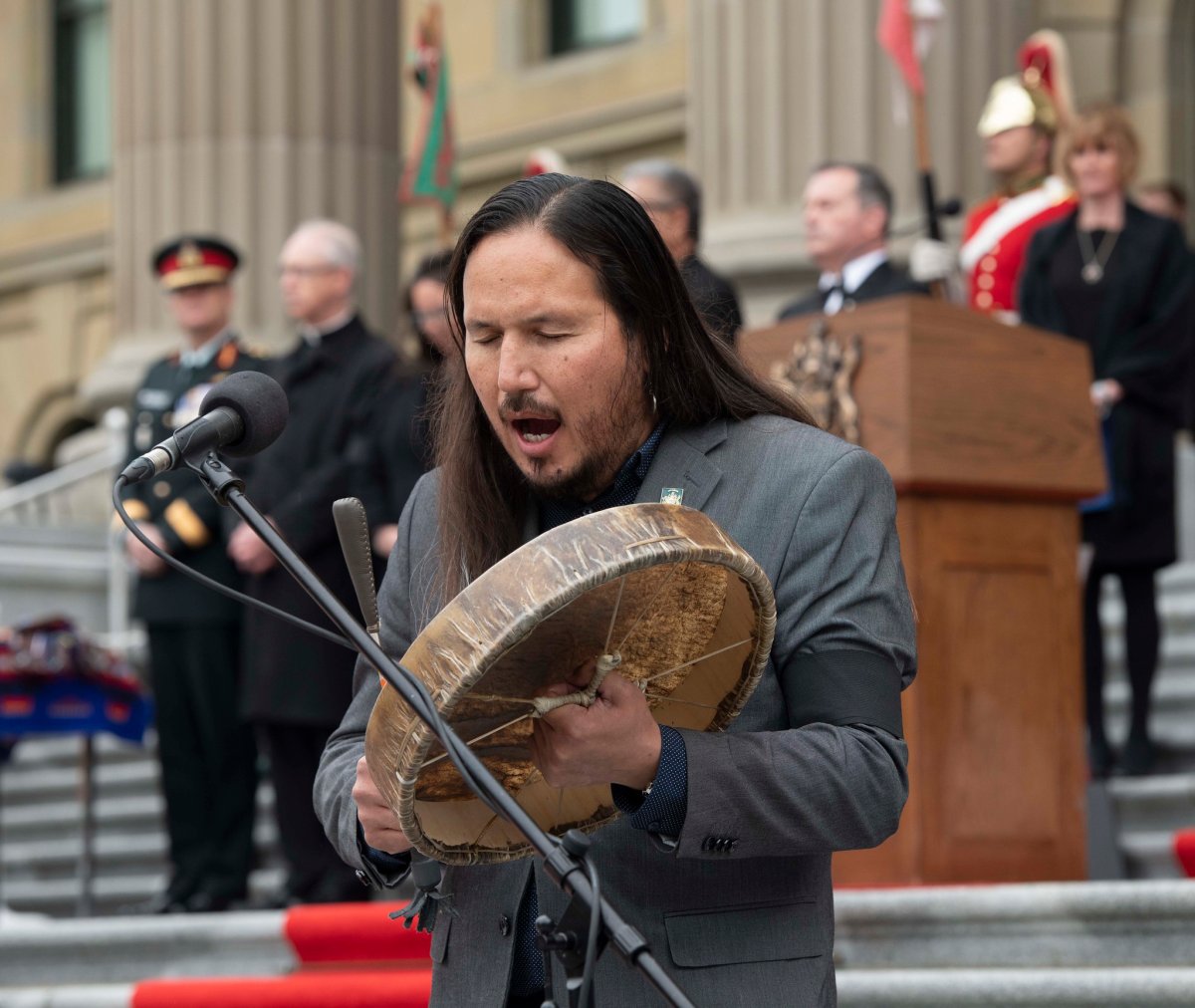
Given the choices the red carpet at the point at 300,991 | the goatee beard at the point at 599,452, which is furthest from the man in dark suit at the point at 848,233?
the goatee beard at the point at 599,452

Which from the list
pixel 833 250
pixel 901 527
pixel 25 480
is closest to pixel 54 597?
pixel 25 480

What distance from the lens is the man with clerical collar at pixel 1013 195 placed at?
7762mm

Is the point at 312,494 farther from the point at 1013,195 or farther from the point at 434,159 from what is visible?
the point at 434,159

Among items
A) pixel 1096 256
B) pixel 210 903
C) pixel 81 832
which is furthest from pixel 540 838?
pixel 81 832

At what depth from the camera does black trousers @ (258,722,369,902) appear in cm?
648

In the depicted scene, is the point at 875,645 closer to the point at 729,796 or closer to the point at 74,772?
the point at 729,796

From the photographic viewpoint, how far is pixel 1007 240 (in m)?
7.99

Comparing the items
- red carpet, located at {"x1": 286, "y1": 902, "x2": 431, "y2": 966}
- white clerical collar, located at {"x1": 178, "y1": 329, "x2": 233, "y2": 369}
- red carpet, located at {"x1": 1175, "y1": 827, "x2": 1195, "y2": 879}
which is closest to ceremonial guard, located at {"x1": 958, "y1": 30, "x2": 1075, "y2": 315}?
red carpet, located at {"x1": 1175, "y1": 827, "x2": 1195, "y2": 879}

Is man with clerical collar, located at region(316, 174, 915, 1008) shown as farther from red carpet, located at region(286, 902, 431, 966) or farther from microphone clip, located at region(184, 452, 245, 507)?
red carpet, located at region(286, 902, 431, 966)

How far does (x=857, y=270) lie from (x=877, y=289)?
139mm

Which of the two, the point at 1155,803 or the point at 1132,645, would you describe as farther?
the point at 1132,645

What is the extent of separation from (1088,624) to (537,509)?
4.37 meters

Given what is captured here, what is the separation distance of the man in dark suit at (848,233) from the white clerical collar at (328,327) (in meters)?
1.45

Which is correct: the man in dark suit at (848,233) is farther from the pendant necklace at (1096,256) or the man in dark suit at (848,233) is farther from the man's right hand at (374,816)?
the man's right hand at (374,816)
